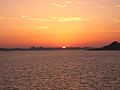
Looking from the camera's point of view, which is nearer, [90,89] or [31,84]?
[90,89]

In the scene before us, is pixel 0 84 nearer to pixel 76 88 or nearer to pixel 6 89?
pixel 6 89

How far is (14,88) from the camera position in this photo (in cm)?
3797

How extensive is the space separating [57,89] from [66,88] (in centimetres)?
140

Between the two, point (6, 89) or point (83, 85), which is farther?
point (83, 85)

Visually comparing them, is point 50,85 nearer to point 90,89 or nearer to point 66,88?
point 66,88

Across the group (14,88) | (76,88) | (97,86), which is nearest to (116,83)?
(97,86)

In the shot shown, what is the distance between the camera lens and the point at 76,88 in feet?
124

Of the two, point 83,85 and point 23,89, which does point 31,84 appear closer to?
point 23,89

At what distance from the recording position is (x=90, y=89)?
36875 mm

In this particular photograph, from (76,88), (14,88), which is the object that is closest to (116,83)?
(76,88)

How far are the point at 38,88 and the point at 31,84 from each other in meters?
3.71

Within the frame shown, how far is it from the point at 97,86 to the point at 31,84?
9.17 metres

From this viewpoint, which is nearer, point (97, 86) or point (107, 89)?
point (107, 89)

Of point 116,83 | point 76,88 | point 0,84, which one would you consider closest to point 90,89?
point 76,88
